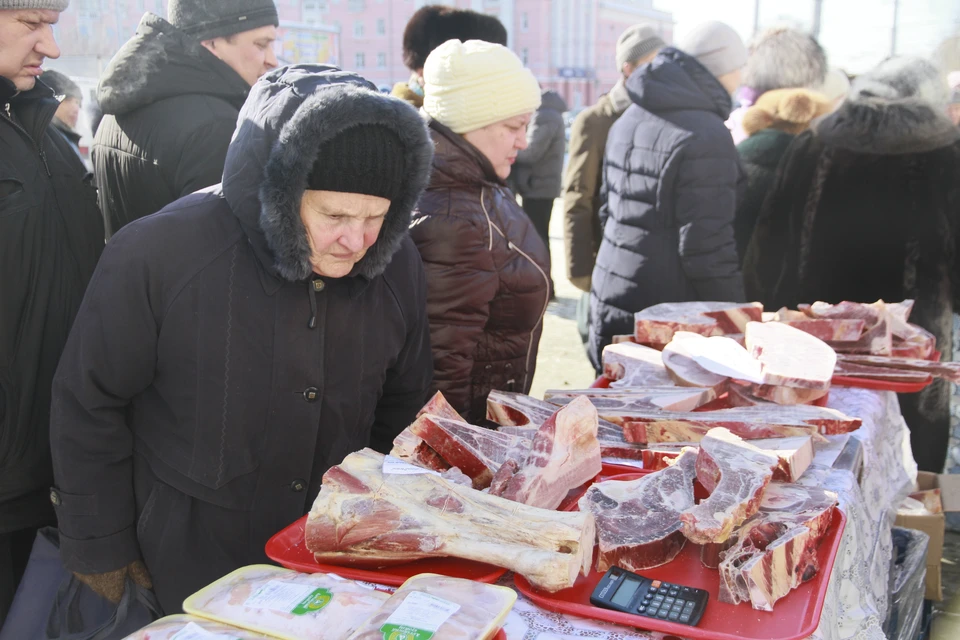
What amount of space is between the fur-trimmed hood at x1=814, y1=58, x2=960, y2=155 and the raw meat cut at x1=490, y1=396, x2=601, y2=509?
2649 millimetres

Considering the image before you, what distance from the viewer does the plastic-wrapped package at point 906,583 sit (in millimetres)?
2652

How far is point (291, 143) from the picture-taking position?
5.81 feet

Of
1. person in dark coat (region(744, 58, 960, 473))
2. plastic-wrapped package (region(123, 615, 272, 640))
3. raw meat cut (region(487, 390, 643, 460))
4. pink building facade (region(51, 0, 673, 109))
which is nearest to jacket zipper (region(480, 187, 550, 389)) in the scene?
raw meat cut (region(487, 390, 643, 460))

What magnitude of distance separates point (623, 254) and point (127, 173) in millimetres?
2148

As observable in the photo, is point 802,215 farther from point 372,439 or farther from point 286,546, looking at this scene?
point 286,546

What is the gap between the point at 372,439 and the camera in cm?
243

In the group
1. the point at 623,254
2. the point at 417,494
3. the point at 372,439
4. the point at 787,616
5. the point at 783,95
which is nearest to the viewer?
the point at 787,616

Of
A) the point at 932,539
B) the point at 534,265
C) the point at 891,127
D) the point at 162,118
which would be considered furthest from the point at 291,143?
the point at 891,127

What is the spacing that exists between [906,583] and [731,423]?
107 centimetres

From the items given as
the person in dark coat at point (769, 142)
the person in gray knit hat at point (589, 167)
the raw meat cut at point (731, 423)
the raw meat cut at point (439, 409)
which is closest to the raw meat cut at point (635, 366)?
the raw meat cut at point (731, 423)

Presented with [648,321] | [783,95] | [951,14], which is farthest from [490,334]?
[951,14]

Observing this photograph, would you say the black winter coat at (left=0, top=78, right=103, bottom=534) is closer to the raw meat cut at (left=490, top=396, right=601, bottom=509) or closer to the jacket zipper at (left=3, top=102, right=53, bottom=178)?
the jacket zipper at (left=3, top=102, right=53, bottom=178)

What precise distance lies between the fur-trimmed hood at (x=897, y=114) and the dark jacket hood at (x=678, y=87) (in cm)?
63

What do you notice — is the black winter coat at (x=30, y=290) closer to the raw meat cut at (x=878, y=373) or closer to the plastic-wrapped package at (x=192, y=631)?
the plastic-wrapped package at (x=192, y=631)
